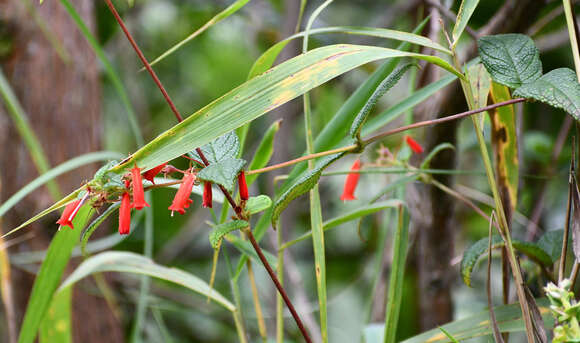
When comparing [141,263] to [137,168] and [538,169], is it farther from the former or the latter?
[538,169]

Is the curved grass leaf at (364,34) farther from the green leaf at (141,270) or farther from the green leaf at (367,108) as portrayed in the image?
the green leaf at (141,270)

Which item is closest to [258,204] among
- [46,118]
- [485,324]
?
[485,324]

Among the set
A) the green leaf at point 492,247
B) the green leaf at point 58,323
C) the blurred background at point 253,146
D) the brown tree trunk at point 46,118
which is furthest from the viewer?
the brown tree trunk at point 46,118

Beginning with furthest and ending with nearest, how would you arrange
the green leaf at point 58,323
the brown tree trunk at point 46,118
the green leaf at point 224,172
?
the brown tree trunk at point 46,118 → the green leaf at point 58,323 → the green leaf at point 224,172

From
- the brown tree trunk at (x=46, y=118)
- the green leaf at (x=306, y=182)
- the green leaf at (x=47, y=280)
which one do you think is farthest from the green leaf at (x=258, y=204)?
the brown tree trunk at (x=46, y=118)

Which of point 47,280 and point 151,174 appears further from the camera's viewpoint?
point 47,280

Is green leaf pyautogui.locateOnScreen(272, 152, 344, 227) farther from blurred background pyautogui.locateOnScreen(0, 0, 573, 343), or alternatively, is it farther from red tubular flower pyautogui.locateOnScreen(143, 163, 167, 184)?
blurred background pyautogui.locateOnScreen(0, 0, 573, 343)

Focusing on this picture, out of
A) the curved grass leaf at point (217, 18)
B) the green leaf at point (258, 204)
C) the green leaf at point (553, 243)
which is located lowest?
the green leaf at point (553, 243)

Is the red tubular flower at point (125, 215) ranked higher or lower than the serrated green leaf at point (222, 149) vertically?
lower

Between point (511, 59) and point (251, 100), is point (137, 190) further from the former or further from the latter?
point (511, 59)
